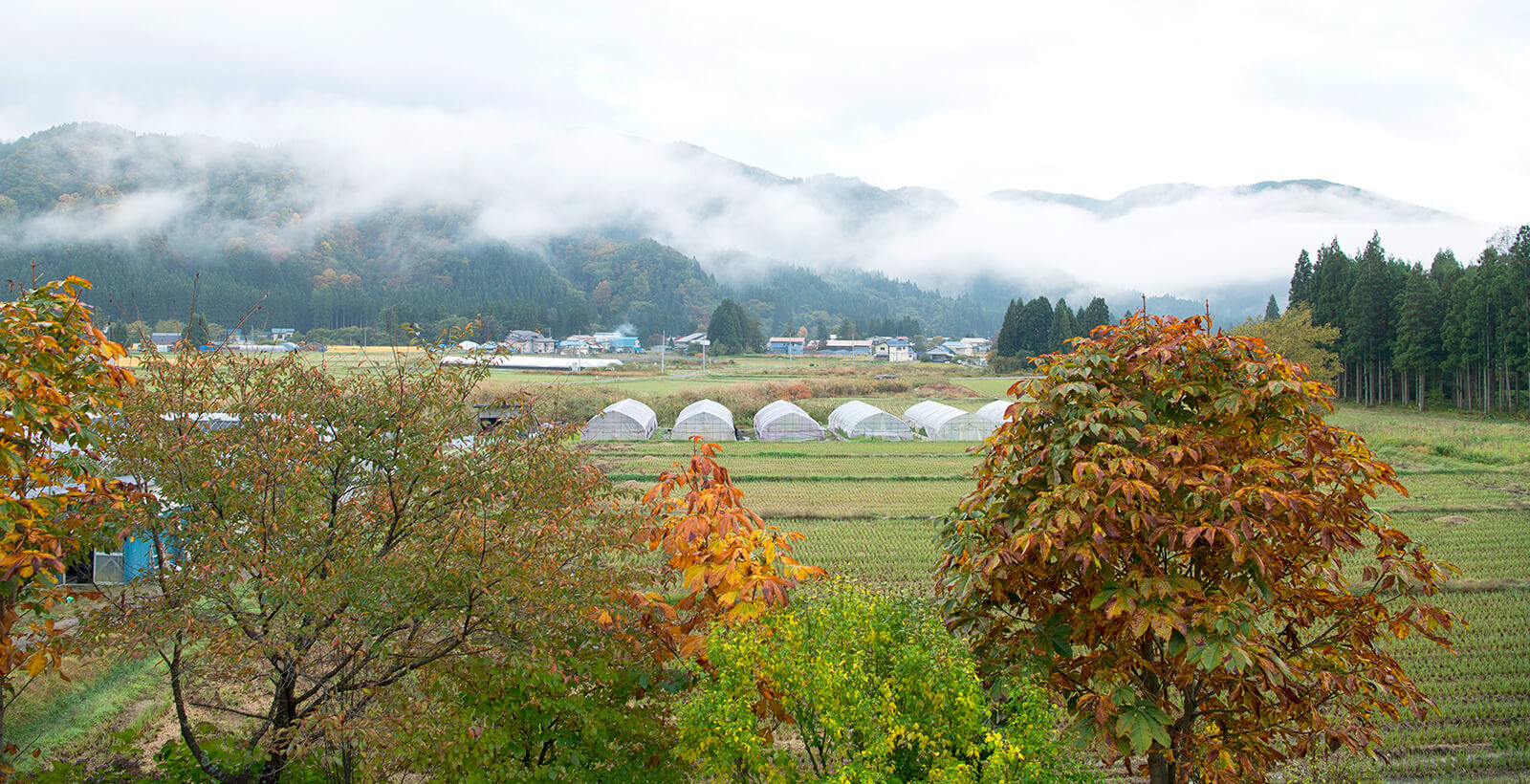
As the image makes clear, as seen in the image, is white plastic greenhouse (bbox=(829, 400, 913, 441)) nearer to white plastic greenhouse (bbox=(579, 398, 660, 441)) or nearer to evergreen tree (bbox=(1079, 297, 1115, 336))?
white plastic greenhouse (bbox=(579, 398, 660, 441))

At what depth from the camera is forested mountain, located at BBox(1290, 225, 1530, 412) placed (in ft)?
141

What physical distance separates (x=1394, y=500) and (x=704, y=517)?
23.3m

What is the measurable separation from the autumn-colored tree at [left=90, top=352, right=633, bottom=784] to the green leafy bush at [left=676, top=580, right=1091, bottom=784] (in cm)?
105

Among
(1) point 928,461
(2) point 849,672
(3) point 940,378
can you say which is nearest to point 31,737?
(2) point 849,672

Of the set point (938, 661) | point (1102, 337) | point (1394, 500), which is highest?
point (1102, 337)

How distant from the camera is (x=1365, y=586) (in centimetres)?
1257

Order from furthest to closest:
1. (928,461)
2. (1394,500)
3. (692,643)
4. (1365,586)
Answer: (928,461)
(1394,500)
(1365,586)
(692,643)

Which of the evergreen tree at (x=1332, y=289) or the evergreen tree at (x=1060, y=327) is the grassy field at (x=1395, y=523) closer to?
the evergreen tree at (x=1332, y=289)

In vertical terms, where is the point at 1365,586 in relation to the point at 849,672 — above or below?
below

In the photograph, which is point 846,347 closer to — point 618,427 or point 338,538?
point 618,427

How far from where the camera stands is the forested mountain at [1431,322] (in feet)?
141

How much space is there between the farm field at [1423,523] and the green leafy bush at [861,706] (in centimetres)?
423

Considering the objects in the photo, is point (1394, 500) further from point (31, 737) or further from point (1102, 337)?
point (31, 737)

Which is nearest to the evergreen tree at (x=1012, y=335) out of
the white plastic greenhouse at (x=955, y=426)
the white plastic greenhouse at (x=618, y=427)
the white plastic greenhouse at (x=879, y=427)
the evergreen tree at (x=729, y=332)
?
the white plastic greenhouse at (x=955, y=426)
